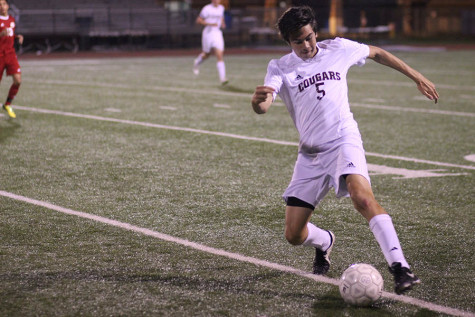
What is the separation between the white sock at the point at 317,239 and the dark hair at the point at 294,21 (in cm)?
118

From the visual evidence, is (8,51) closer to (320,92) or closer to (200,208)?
(200,208)

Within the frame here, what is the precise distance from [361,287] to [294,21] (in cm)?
157

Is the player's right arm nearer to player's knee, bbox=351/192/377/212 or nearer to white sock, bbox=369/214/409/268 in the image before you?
player's knee, bbox=351/192/377/212

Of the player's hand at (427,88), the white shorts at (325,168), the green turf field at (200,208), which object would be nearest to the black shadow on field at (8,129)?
the green turf field at (200,208)

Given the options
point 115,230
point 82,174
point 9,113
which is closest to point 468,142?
point 82,174

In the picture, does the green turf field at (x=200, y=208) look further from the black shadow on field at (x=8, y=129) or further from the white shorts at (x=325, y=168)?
the white shorts at (x=325, y=168)

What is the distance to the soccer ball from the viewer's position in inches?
168

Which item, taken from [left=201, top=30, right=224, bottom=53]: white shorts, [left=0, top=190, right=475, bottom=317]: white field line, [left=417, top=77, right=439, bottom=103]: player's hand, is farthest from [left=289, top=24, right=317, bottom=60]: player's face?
[left=201, top=30, right=224, bottom=53]: white shorts

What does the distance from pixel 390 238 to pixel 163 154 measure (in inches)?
210

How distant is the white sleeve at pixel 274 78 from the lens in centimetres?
481

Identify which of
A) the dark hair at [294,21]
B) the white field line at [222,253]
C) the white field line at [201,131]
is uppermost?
the dark hair at [294,21]

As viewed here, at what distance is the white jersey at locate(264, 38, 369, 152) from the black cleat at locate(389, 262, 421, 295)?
959 mm

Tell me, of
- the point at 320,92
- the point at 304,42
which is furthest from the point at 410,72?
the point at 304,42

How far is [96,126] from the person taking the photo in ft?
37.8
